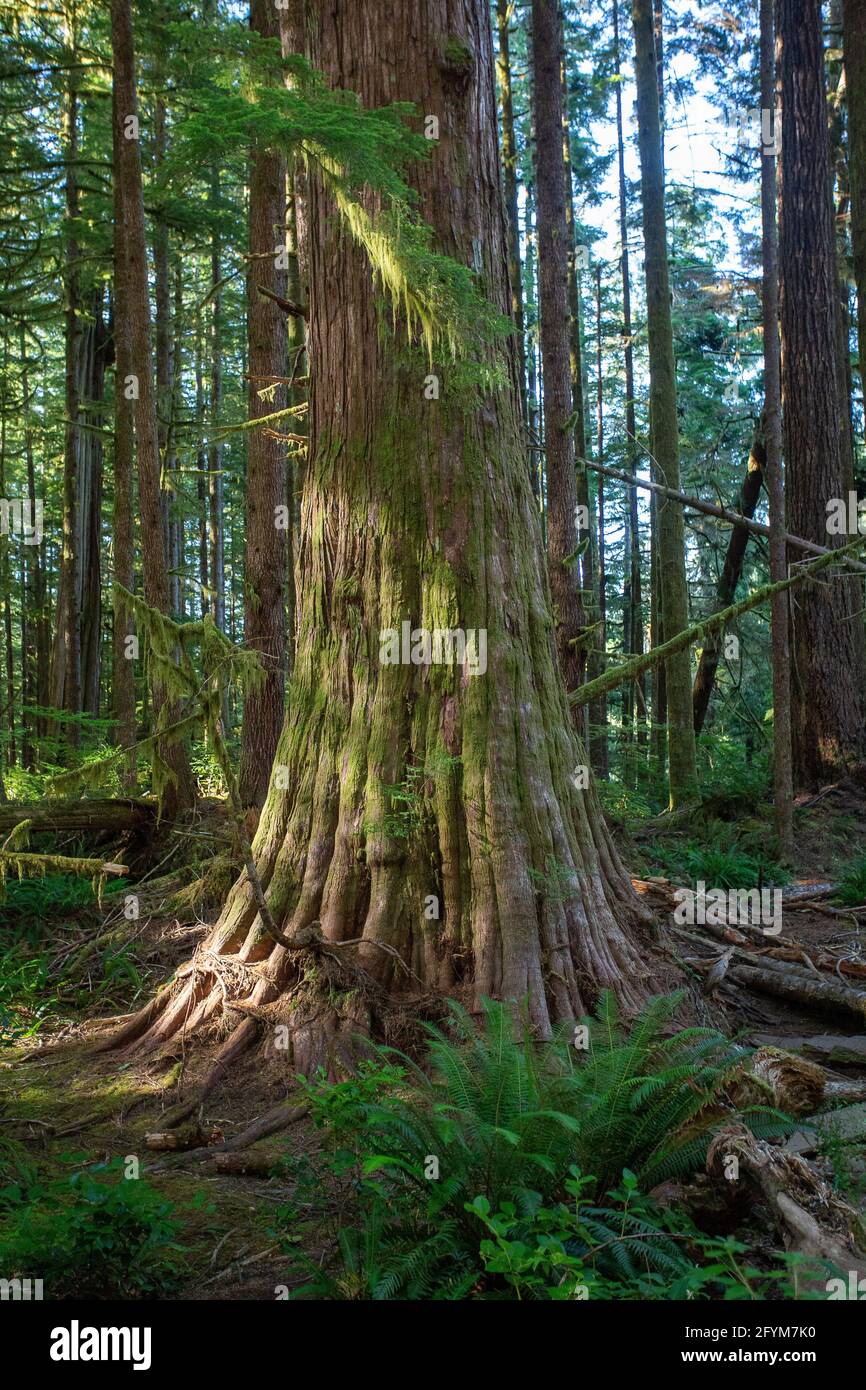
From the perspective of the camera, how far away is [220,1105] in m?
4.59

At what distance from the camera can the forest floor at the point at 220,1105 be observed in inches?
133

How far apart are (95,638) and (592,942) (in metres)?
14.5

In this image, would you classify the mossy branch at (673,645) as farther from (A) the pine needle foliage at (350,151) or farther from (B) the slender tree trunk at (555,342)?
(A) the pine needle foliage at (350,151)

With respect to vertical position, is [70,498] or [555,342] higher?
[70,498]

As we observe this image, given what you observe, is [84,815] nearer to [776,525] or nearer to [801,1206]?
[801,1206]

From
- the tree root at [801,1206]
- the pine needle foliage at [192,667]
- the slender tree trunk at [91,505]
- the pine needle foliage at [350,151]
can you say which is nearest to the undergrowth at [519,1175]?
the tree root at [801,1206]

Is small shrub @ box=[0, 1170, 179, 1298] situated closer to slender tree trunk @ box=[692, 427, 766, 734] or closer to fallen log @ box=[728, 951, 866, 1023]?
fallen log @ box=[728, 951, 866, 1023]

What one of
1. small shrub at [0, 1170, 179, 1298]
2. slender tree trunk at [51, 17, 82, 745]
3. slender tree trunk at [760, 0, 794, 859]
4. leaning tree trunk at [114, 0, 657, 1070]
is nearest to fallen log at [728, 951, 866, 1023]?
leaning tree trunk at [114, 0, 657, 1070]

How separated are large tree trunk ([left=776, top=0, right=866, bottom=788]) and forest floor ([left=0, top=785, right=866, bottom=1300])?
4.45m

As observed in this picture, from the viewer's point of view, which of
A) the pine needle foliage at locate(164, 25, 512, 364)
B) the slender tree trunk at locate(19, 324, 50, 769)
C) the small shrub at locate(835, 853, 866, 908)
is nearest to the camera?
the pine needle foliage at locate(164, 25, 512, 364)

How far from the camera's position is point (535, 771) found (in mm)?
5191

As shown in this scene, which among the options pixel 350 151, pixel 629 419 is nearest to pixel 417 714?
pixel 350 151

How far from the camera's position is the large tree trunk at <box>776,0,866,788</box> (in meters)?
11.8

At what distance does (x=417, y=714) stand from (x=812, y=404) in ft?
31.4
